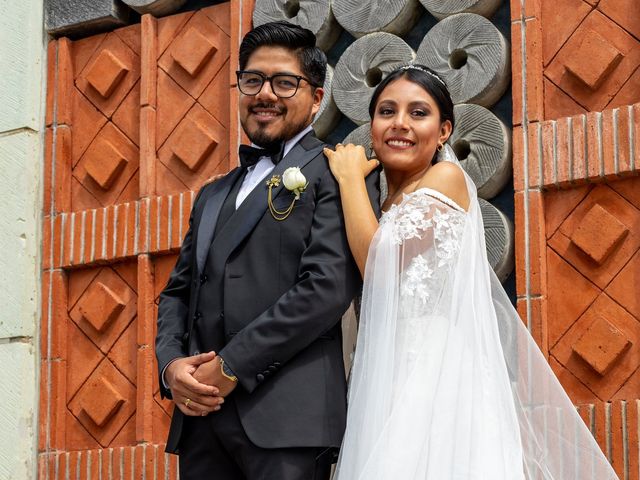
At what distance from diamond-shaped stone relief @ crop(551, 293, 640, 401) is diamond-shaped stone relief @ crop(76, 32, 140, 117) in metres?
2.54

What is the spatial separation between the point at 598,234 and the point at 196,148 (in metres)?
1.96

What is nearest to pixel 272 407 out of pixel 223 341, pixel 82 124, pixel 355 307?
pixel 223 341

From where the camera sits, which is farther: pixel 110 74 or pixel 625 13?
pixel 110 74

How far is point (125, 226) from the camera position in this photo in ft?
18.4

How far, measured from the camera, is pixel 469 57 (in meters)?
4.79

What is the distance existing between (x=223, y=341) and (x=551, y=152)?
68.5 inches

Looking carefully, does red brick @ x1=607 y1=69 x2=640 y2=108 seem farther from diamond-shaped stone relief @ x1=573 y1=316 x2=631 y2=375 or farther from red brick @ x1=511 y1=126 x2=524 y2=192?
diamond-shaped stone relief @ x1=573 y1=316 x2=631 y2=375

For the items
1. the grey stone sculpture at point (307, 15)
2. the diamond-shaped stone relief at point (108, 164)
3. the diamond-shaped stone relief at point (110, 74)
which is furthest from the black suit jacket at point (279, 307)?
the diamond-shaped stone relief at point (110, 74)

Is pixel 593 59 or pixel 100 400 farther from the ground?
pixel 593 59

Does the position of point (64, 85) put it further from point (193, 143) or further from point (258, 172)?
point (258, 172)

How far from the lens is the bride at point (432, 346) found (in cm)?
322

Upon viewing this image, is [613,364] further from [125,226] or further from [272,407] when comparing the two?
[125,226]

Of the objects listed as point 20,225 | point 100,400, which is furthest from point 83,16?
point 100,400

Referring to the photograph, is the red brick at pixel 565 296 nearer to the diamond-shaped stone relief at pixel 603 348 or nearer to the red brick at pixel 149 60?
the diamond-shaped stone relief at pixel 603 348
